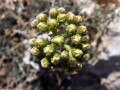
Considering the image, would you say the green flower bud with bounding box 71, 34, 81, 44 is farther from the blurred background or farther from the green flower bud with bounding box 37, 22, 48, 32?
the blurred background

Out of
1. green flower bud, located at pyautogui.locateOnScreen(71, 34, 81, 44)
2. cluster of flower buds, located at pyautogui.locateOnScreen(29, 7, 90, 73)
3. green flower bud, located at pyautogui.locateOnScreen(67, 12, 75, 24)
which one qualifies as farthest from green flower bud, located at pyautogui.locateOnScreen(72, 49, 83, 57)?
green flower bud, located at pyautogui.locateOnScreen(67, 12, 75, 24)

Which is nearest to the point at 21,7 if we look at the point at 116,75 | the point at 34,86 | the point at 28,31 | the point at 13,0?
the point at 13,0

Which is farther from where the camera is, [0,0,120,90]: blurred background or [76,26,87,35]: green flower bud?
[0,0,120,90]: blurred background

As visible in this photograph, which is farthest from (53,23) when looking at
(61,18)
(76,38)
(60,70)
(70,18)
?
(60,70)

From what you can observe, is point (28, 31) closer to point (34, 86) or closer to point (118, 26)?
point (34, 86)

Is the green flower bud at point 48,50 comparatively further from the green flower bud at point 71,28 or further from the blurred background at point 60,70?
the blurred background at point 60,70

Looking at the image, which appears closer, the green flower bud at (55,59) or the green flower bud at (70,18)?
the green flower bud at (55,59)

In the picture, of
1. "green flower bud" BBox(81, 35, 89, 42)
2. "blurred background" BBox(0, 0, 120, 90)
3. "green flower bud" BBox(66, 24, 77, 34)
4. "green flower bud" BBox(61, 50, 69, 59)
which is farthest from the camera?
"blurred background" BBox(0, 0, 120, 90)

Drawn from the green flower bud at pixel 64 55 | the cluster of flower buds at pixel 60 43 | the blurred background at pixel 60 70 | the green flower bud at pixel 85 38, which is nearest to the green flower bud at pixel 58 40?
the cluster of flower buds at pixel 60 43
